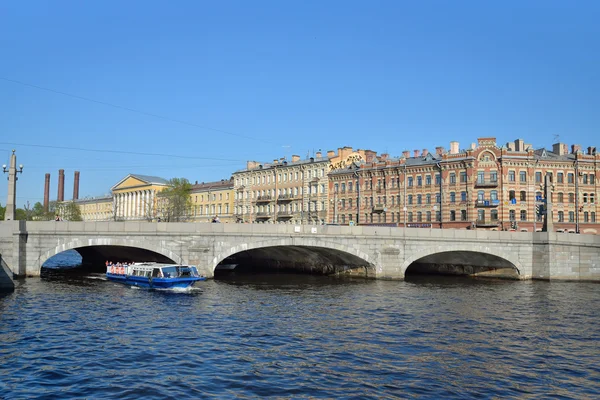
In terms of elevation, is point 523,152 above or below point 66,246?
above

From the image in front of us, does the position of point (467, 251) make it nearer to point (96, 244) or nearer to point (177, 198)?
point (96, 244)

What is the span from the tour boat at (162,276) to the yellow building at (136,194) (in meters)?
83.3

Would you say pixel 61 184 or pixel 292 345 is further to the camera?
pixel 61 184

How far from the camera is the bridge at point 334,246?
41.1 m

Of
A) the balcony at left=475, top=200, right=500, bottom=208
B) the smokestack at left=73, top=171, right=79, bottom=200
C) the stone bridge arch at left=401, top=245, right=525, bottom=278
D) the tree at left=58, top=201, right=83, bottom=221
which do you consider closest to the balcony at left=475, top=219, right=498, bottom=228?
the balcony at left=475, top=200, right=500, bottom=208

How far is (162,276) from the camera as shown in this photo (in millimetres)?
39812

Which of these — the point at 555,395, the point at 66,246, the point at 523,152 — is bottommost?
the point at 555,395

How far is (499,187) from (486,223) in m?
4.77

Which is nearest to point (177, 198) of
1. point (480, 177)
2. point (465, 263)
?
point (480, 177)

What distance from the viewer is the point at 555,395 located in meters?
17.5

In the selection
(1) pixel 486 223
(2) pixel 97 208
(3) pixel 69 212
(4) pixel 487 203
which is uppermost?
(2) pixel 97 208

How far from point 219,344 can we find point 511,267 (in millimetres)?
38024

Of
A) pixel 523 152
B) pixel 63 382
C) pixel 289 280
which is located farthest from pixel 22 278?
pixel 523 152

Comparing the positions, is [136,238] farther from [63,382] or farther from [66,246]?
[63,382]
